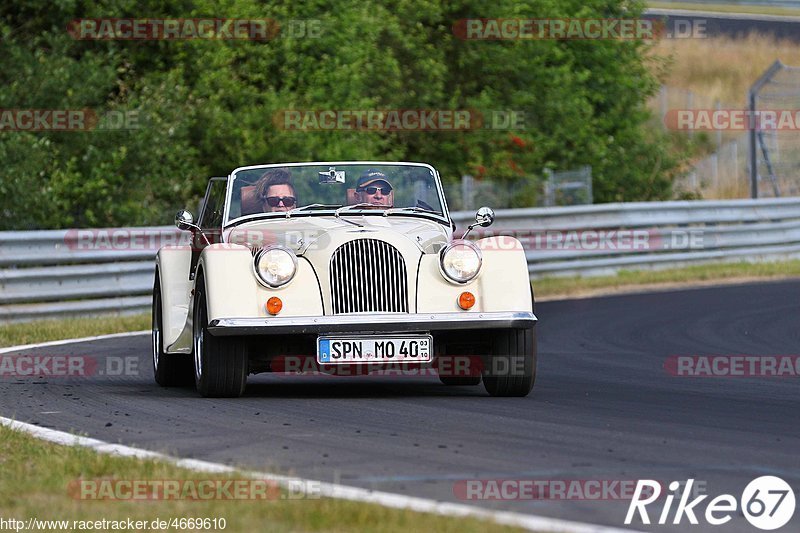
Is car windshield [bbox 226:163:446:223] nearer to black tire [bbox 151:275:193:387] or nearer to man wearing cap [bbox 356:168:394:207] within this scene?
man wearing cap [bbox 356:168:394:207]

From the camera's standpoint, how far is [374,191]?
34.8 feet

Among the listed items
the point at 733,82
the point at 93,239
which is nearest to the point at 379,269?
the point at 93,239

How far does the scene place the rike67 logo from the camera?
5492mm

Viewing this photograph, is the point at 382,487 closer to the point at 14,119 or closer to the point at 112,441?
the point at 112,441

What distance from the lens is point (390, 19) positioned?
2653 centimetres

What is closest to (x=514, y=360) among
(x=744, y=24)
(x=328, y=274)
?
(x=328, y=274)

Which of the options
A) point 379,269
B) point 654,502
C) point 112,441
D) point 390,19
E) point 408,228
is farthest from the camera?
point 390,19

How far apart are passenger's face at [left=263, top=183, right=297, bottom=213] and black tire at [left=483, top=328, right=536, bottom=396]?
183cm

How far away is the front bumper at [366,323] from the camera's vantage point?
907 centimetres

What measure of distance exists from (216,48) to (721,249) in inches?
323

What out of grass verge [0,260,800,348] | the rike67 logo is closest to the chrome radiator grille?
the rike67 logo

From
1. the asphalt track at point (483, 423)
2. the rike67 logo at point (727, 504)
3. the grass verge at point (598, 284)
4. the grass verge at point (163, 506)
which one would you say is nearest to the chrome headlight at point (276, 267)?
the asphalt track at point (483, 423)

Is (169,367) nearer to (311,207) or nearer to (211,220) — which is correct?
(211,220)

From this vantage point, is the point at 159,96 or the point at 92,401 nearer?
the point at 92,401
